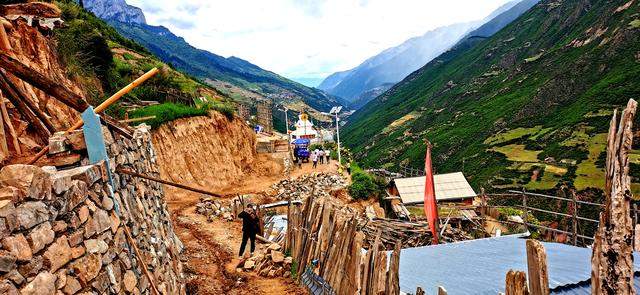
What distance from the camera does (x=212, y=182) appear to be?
21375 millimetres

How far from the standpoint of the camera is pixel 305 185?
23.0 metres

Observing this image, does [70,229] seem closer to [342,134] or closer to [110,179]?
[110,179]

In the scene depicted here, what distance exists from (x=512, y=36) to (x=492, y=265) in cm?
13334

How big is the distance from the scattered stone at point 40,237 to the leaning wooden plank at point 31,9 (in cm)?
906

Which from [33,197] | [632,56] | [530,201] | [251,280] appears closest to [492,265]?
[251,280]

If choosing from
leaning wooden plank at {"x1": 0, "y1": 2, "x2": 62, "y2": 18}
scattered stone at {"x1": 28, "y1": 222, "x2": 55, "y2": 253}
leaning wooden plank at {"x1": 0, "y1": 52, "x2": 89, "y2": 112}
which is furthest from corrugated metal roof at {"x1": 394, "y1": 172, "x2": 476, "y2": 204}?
scattered stone at {"x1": 28, "y1": 222, "x2": 55, "y2": 253}

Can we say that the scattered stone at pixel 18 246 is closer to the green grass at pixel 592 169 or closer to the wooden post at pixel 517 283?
the wooden post at pixel 517 283

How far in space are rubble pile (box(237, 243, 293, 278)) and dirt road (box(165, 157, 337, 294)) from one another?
0.58 feet

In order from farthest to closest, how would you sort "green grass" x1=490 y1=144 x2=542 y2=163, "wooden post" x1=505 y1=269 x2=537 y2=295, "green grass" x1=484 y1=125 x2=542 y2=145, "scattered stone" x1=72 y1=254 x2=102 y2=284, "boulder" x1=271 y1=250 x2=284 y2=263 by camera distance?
"green grass" x1=484 y1=125 x2=542 y2=145 → "green grass" x1=490 y1=144 x2=542 y2=163 → "boulder" x1=271 y1=250 x2=284 y2=263 → "scattered stone" x1=72 y1=254 x2=102 y2=284 → "wooden post" x1=505 y1=269 x2=537 y2=295

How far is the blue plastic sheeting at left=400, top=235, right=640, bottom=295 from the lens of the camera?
20.4 ft

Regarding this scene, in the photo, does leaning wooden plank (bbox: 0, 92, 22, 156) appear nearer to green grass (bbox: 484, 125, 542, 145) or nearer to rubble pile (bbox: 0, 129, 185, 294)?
rubble pile (bbox: 0, 129, 185, 294)

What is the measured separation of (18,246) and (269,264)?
266 inches

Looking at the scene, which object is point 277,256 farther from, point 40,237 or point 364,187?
point 364,187

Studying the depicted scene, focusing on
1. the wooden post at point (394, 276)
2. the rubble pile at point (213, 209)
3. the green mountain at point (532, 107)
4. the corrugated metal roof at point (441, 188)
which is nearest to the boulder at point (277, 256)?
the wooden post at point (394, 276)
